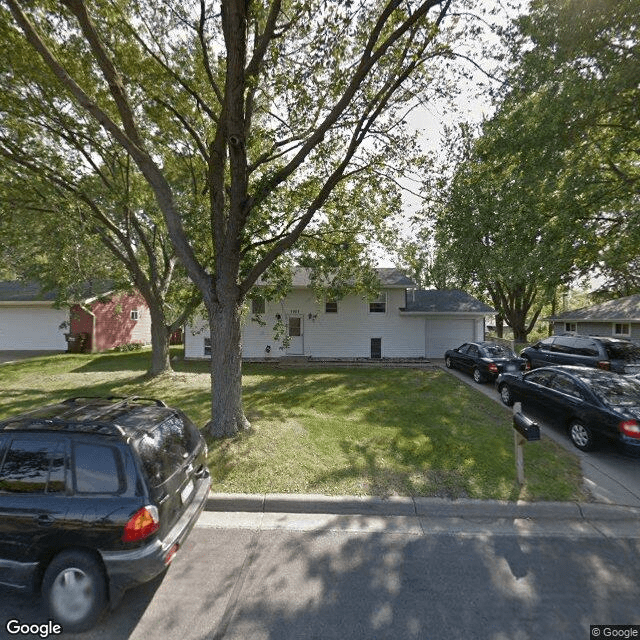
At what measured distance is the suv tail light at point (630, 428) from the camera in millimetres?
5617

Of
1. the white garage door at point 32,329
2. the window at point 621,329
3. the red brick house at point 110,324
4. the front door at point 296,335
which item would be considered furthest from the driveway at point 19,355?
the window at point 621,329

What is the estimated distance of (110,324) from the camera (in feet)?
73.3

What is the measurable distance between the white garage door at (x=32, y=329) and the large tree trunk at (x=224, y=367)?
19.5 meters

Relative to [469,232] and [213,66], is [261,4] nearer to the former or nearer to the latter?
[213,66]

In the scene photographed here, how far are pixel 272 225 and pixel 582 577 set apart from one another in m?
8.54

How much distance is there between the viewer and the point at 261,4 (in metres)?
6.42

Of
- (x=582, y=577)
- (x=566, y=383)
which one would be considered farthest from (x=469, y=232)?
(x=582, y=577)

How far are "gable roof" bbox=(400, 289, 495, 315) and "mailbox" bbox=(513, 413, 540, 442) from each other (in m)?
12.7

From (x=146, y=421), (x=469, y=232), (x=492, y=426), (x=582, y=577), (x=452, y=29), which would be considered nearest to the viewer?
(x=582, y=577)

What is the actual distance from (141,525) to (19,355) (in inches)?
875

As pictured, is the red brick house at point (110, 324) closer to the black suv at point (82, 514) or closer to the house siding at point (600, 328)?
the black suv at point (82, 514)

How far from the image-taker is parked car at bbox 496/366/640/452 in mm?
5804

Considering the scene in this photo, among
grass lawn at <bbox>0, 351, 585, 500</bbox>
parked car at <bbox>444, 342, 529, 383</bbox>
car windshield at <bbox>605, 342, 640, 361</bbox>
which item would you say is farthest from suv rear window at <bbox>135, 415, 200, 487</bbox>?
car windshield at <bbox>605, 342, 640, 361</bbox>

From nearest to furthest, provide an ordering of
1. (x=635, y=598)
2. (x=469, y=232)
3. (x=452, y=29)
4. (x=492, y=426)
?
(x=635, y=598), (x=452, y=29), (x=492, y=426), (x=469, y=232)
